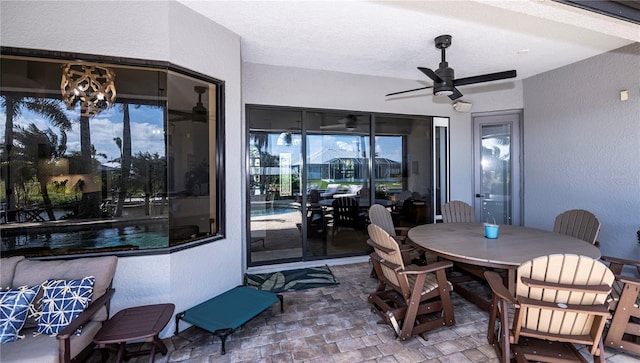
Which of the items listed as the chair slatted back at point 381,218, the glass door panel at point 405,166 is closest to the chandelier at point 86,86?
the chair slatted back at point 381,218

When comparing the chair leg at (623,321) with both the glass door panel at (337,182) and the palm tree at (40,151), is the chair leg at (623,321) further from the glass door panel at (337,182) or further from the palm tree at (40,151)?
the palm tree at (40,151)

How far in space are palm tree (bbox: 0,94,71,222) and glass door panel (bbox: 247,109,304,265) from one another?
208cm

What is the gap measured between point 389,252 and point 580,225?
8.12 ft

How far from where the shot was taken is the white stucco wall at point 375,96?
4066 millimetres

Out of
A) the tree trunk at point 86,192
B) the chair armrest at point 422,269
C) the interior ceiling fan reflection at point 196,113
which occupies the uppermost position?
the interior ceiling fan reflection at point 196,113

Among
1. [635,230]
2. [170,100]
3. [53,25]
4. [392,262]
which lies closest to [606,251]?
[635,230]

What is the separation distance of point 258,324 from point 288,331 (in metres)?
0.33

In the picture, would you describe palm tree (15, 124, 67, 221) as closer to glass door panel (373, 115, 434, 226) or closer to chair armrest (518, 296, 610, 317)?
glass door panel (373, 115, 434, 226)

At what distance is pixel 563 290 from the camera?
5.48 ft

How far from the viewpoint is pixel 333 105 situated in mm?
4363

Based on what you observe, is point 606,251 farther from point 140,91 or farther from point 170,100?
point 140,91

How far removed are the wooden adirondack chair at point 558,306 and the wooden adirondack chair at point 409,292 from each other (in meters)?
0.57

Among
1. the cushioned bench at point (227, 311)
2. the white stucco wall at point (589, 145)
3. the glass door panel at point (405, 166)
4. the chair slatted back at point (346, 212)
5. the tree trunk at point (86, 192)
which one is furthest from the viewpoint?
the glass door panel at point (405, 166)

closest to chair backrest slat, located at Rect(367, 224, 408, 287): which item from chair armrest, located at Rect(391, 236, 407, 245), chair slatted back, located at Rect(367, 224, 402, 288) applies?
chair slatted back, located at Rect(367, 224, 402, 288)
